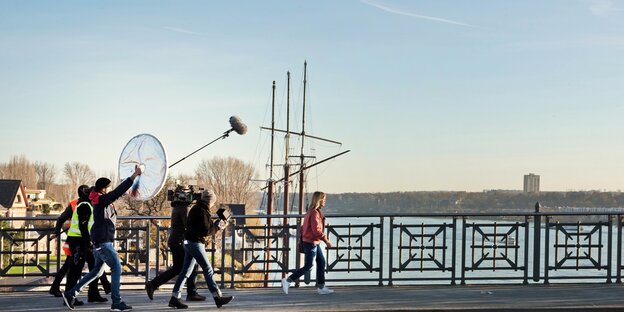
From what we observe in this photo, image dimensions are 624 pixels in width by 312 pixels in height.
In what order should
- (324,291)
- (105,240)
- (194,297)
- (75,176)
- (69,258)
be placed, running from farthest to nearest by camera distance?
(75,176) < (324,291) < (194,297) < (69,258) < (105,240)

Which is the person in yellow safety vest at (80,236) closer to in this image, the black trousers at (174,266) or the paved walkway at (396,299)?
the paved walkway at (396,299)

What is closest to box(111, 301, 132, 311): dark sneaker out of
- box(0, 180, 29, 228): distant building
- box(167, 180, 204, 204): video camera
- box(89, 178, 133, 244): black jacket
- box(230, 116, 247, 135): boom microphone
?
box(89, 178, 133, 244): black jacket

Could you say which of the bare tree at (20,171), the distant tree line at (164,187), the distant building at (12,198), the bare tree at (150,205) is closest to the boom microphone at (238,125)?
the distant tree line at (164,187)

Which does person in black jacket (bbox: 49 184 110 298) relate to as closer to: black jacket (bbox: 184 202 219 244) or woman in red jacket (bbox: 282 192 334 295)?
black jacket (bbox: 184 202 219 244)

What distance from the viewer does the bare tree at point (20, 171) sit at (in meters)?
155

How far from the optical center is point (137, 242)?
14359 millimetres

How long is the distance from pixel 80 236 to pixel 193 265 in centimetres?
176

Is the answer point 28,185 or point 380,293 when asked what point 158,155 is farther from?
point 28,185

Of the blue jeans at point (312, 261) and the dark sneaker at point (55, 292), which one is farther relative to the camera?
the blue jeans at point (312, 261)

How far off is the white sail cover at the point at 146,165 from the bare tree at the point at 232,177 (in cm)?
9952

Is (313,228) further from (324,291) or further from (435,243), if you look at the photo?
(435,243)

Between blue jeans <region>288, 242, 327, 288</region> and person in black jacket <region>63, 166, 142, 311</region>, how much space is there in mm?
2964

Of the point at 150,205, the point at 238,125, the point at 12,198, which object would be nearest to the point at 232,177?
the point at 12,198

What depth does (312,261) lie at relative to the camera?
45.8ft
